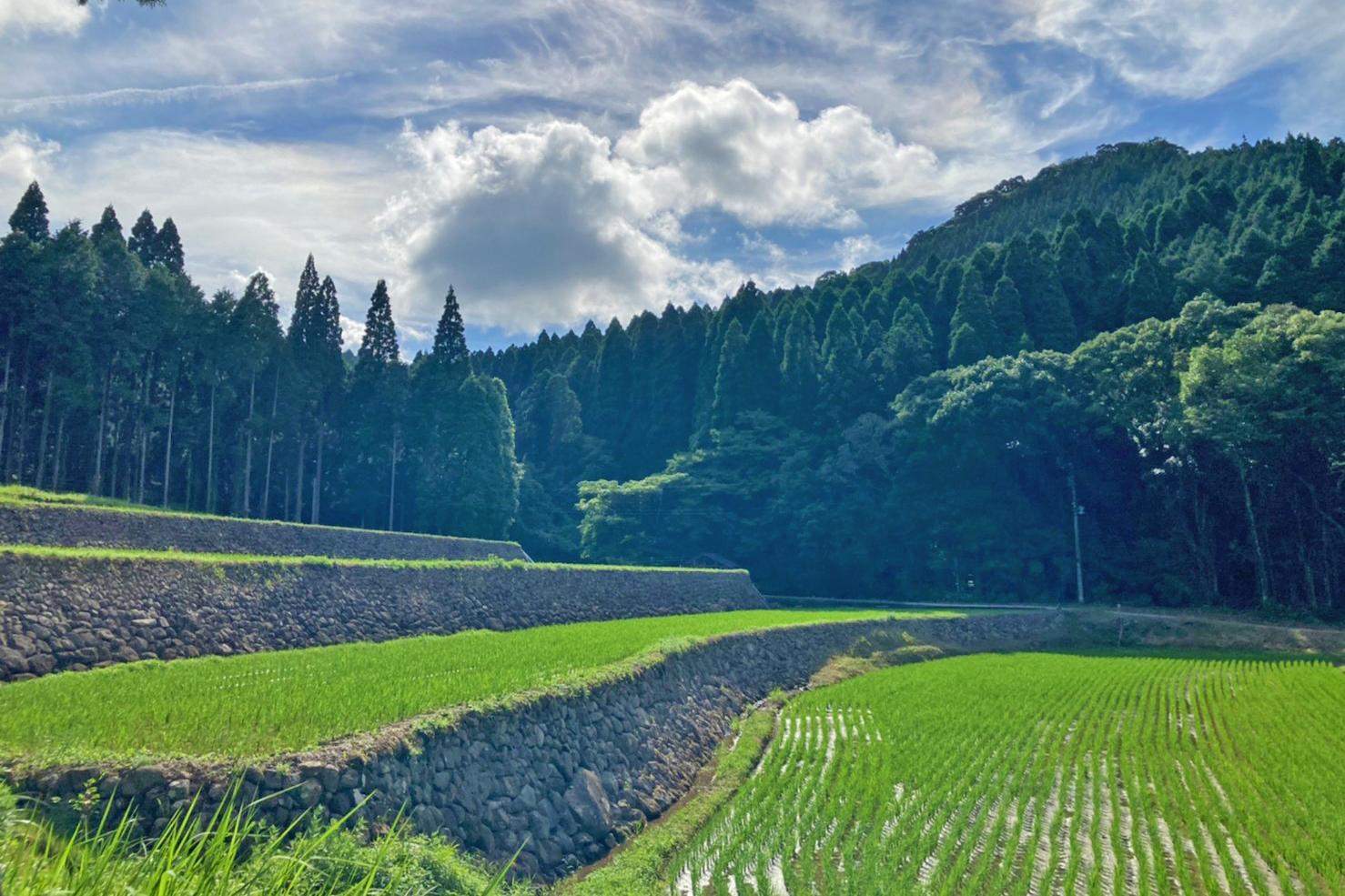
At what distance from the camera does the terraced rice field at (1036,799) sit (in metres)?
9.59

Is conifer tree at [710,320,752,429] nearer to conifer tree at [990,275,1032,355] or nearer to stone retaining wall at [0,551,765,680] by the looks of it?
conifer tree at [990,275,1032,355]

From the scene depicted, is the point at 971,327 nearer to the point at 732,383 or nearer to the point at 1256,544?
the point at 732,383

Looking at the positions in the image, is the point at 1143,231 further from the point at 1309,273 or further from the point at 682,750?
the point at 682,750

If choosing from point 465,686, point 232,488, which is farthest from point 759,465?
point 465,686

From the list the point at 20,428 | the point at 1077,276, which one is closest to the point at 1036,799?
the point at 20,428

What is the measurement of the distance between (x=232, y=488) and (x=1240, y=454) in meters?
48.8

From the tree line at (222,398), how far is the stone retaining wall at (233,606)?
1911cm

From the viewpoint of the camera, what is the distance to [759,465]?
56.5 metres

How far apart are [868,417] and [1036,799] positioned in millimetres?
41897

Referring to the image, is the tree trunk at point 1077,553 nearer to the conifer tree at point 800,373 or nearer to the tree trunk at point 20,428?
the conifer tree at point 800,373

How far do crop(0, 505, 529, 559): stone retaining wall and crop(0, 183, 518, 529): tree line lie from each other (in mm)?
12983

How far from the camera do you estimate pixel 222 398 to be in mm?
40000

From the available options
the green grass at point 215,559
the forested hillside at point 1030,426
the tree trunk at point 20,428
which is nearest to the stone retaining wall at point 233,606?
the green grass at point 215,559

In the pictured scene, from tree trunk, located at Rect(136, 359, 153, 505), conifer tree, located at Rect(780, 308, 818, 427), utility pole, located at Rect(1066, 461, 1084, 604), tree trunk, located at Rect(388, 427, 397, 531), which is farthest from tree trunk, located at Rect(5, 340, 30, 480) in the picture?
utility pole, located at Rect(1066, 461, 1084, 604)
